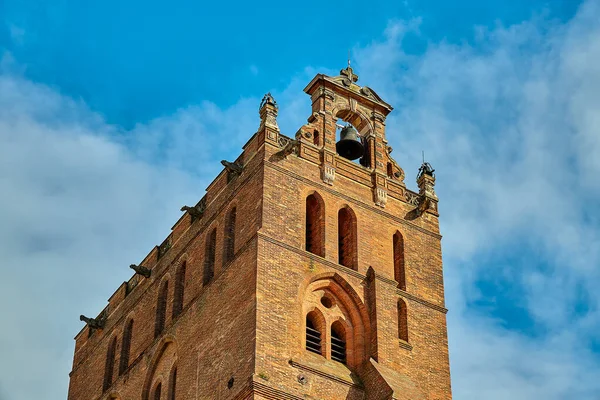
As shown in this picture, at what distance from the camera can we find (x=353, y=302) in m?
48.5

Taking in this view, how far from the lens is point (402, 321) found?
49344mm

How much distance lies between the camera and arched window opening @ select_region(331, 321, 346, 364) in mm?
47344

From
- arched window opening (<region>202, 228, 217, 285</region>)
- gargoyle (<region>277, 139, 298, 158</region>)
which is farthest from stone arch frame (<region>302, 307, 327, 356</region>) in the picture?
gargoyle (<region>277, 139, 298, 158</region>)

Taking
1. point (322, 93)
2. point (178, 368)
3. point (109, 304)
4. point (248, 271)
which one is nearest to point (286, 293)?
point (248, 271)

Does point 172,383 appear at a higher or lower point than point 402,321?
lower

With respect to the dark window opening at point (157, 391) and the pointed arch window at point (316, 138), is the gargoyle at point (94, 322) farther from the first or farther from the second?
the pointed arch window at point (316, 138)

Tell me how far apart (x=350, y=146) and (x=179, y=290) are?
303 inches

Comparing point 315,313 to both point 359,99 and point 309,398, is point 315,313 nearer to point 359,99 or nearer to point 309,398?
point 309,398

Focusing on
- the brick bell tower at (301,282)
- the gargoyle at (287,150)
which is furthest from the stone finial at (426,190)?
the gargoyle at (287,150)

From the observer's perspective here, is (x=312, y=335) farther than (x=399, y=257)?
No

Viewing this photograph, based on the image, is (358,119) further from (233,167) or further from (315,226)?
(315,226)

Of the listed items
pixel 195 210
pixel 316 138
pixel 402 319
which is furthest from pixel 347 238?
pixel 195 210

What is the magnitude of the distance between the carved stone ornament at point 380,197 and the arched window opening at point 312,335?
5.70m

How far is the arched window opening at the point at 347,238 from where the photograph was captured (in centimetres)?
4959
